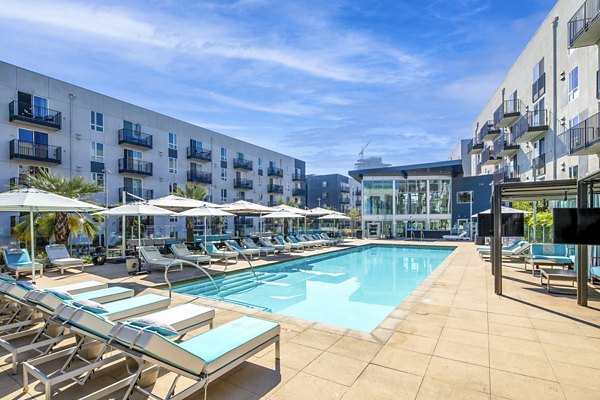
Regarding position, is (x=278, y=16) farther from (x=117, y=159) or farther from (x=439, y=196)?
(x=439, y=196)

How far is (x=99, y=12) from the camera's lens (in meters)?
8.01

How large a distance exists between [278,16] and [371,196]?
24.1m

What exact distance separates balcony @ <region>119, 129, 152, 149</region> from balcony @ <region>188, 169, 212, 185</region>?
445cm

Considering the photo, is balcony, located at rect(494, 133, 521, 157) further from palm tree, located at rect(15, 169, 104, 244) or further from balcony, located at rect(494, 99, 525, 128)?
palm tree, located at rect(15, 169, 104, 244)

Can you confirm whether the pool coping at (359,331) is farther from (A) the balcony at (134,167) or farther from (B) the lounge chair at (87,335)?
(A) the balcony at (134,167)

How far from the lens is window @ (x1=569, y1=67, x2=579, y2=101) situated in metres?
15.2

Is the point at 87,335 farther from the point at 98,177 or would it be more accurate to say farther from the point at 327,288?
the point at 98,177

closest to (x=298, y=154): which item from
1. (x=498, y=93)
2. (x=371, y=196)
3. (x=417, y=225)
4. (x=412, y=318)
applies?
(x=371, y=196)

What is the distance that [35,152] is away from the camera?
1908 centimetres

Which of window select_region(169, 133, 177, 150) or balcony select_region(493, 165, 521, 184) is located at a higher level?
window select_region(169, 133, 177, 150)

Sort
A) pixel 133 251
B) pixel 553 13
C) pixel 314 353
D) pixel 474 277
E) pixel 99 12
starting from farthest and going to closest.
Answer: pixel 553 13
pixel 133 251
pixel 474 277
pixel 99 12
pixel 314 353

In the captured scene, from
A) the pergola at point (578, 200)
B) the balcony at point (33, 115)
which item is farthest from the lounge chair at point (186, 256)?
the balcony at point (33, 115)

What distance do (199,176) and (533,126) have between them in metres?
25.2

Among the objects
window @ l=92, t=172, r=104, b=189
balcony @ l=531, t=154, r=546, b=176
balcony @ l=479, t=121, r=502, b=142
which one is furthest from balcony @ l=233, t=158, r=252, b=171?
balcony @ l=531, t=154, r=546, b=176
